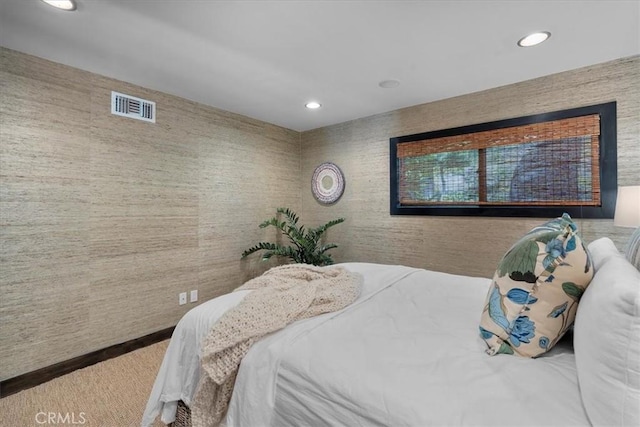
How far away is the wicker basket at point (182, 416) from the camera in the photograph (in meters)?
1.37

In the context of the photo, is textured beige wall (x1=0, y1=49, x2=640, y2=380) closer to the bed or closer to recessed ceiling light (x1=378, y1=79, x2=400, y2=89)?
recessed ceiling light (x1=378, y1=79, x2=400, y2=89)

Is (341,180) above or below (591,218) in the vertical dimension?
above

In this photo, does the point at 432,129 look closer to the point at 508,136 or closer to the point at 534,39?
the point at 508,136

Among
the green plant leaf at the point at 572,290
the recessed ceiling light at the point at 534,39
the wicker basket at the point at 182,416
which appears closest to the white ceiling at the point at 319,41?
the recessed ceiling light at the point at 534,39

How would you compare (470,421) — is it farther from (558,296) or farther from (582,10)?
(582,10)

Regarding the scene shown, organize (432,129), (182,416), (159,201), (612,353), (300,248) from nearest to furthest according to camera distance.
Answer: (612,353) → (182,416) → (159,201) → (432,129) → (300,248)

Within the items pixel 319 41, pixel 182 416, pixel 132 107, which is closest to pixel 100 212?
pixel 132 107

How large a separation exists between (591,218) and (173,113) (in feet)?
12.3

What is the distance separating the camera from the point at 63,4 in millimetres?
1616

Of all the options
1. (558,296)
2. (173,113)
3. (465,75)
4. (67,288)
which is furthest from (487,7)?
(67,288)

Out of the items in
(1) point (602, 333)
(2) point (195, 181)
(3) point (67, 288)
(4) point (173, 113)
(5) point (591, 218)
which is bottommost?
(3) point (67, 288)

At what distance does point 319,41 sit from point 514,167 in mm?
2026

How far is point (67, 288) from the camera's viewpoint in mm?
2268

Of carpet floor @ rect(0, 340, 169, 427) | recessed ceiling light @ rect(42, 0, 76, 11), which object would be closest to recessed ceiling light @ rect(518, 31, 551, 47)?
recessed ceiling light @ rect(42, 0, 76, 11)
